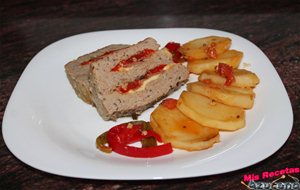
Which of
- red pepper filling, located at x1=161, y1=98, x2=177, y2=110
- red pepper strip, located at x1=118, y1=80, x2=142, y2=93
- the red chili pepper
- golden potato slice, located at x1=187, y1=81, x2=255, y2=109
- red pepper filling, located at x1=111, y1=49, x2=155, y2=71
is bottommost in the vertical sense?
the red chili pepper

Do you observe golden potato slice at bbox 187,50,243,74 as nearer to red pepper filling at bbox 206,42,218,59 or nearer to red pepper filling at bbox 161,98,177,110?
red pepper filling at bbox 206,42,218,59

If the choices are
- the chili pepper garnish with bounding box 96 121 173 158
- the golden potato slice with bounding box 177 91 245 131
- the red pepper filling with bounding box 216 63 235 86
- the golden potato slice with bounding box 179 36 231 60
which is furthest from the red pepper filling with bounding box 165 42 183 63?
the chili pepper garnish with bounding box 96 121 173 158

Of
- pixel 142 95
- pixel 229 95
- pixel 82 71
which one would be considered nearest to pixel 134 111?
pixel 142 95

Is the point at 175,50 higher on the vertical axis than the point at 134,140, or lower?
higher

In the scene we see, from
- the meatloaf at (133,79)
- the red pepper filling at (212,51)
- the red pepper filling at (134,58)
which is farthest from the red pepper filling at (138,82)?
the red pepper filling at (212,51)

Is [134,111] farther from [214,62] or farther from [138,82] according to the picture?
[214,62]
